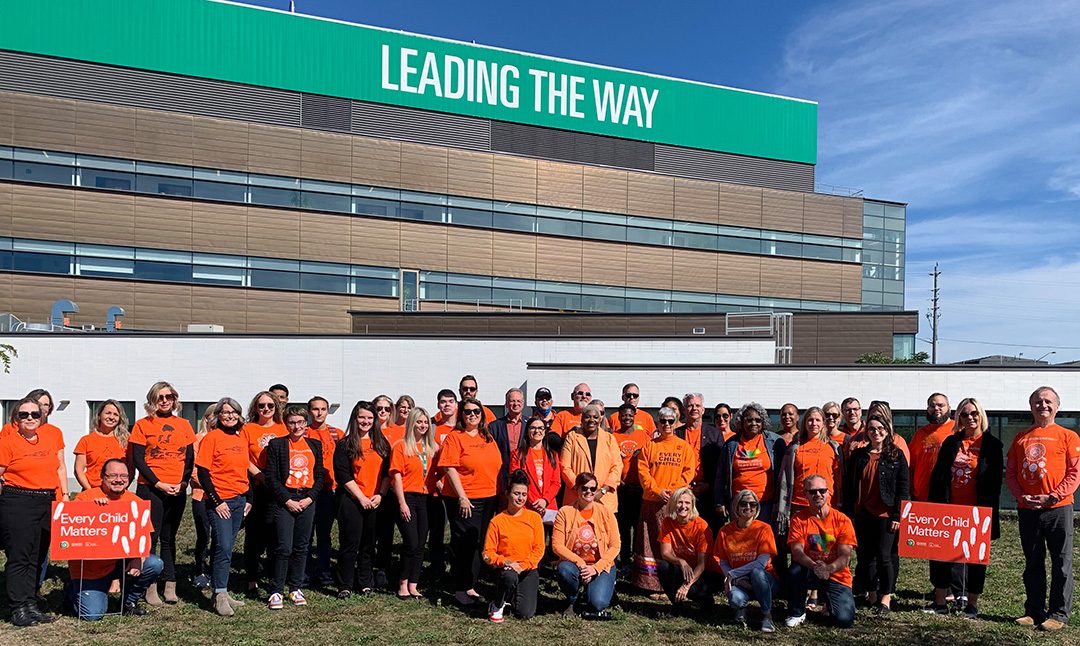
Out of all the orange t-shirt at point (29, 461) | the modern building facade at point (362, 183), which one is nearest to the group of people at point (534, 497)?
the orange t-shirt at point (29, 461)

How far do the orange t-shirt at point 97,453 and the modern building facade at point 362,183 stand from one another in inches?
1068

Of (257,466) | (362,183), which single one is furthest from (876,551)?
(362,183)

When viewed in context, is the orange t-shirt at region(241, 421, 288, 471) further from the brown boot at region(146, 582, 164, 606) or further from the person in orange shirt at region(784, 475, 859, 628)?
the person in orange shirt at region(784, 475, 859, 628)

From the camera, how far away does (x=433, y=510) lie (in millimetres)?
9500

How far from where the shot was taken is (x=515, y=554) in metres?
8.24

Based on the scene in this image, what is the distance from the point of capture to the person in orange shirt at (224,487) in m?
8.28

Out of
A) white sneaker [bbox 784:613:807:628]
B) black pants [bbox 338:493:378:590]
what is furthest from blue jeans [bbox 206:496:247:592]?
white sneaker [bbox 784:613:807:628]

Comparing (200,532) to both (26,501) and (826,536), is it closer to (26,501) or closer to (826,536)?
(26,501)

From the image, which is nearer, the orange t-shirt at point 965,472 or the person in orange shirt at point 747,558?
the person in orange shirt at point 747,558

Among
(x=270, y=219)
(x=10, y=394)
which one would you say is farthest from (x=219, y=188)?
(x=10, y=394)

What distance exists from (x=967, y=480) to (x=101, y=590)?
8.21 metres

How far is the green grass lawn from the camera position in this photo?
7453 millimetres

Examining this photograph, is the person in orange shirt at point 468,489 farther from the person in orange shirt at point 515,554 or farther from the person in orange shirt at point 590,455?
the person in orange shirt at point 590,455

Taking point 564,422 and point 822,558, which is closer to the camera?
point 822,558
